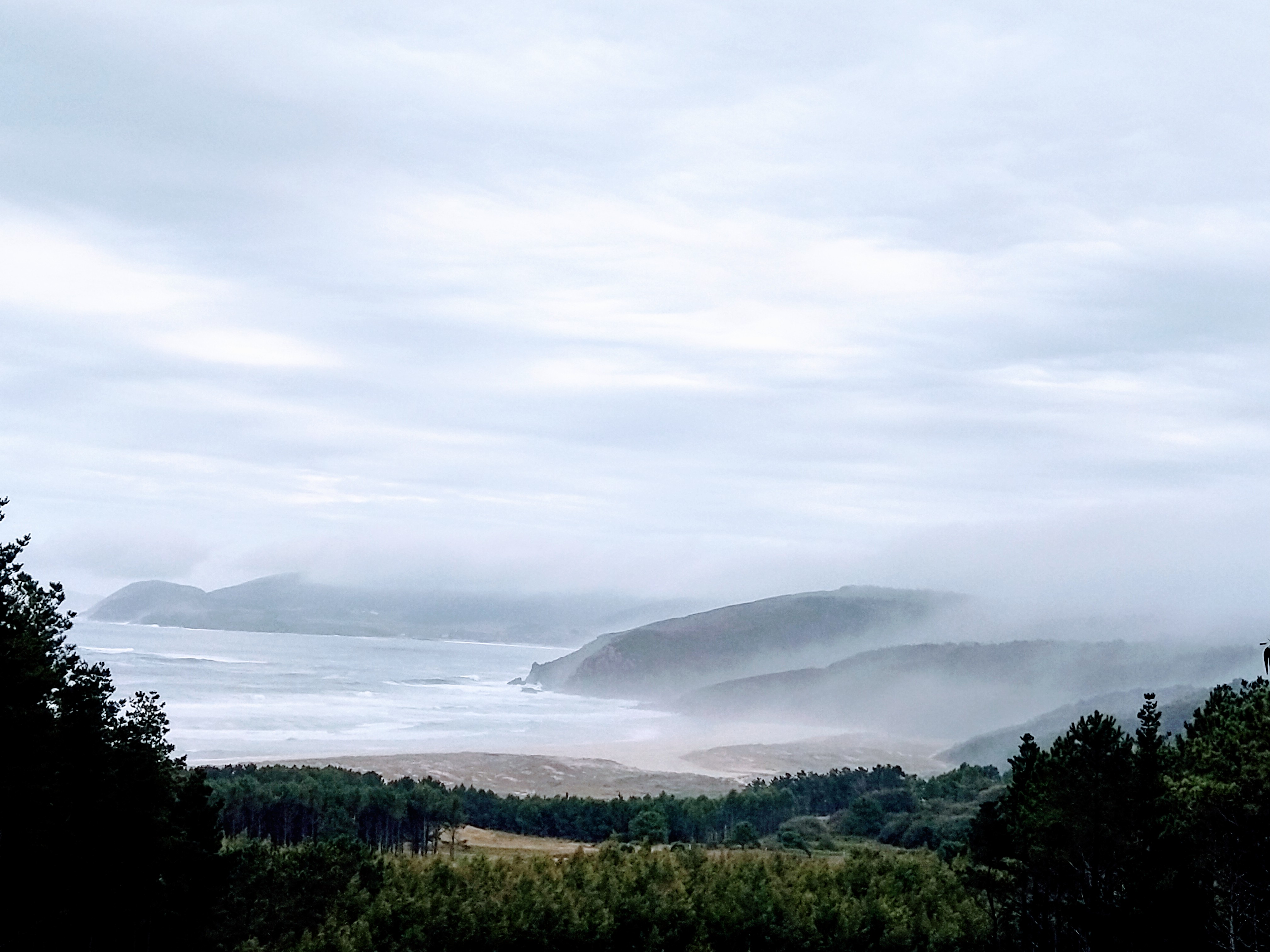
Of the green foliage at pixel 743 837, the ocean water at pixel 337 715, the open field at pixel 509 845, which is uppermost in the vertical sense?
the ocean water at pixel 337 715

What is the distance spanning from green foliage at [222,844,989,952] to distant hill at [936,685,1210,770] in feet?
264

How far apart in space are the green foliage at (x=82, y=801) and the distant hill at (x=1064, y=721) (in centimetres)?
10697

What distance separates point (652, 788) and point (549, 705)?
8921cm

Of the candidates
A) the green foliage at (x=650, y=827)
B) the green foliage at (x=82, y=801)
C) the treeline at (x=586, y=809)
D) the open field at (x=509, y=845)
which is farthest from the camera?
the green foliage at (x=650, y=827)

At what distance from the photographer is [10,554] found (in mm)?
22375

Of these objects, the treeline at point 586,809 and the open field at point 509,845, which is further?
the treeline at point 586,809

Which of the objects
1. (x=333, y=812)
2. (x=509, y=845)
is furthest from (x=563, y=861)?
(x=509, y=845)

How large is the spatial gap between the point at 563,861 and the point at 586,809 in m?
26.0

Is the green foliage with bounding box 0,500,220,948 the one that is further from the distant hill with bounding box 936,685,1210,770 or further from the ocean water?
the distant hill with bounding box 936,685,1210,770

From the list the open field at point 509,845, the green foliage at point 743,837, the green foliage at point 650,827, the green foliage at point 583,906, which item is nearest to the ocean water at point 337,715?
the open field at point 509,845

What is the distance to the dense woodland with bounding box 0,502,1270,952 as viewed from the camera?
23.4 metres

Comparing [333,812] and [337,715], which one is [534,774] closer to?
[333,812]

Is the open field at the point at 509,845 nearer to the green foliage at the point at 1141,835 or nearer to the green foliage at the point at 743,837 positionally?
A: the green foliage at the point at 743,837

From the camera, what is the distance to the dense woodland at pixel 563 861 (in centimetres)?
2344
